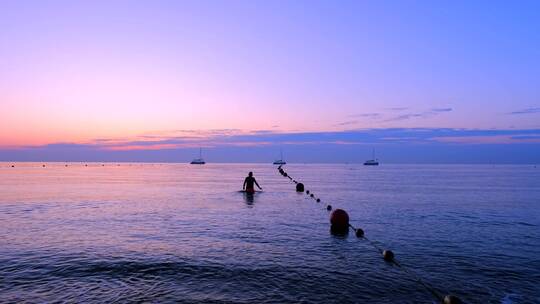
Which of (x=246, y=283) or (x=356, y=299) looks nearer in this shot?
(x=356, y=299)

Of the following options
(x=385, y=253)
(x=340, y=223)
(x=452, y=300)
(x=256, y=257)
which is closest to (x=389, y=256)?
(x=385, y=253)

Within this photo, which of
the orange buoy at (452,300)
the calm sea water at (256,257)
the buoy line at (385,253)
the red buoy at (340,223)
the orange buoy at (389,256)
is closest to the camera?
the orange buoy at (452,300)

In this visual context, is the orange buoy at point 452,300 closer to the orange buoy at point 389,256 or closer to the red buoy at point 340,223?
the orange buoy at point 389,256

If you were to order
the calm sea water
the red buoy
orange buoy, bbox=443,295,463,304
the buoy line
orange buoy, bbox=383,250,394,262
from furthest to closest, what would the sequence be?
1. the red buoy
2. orange buoy, bbox=383,250,394,262
3. the calm sea water
4. the buoy line
5. orange buoy, bbox=443,295,463,304

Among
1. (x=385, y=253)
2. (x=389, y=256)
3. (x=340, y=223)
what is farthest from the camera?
(x=340, y=223)

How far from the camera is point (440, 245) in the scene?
19.6 metres

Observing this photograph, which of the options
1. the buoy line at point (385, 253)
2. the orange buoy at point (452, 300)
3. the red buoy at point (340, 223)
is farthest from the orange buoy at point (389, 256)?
the red buoy at point (340, 223)

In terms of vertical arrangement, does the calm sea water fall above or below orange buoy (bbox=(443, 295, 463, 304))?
below

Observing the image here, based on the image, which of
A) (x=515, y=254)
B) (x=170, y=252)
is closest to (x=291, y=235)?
(x=170, y=252)

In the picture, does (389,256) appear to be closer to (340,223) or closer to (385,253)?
(385,253)

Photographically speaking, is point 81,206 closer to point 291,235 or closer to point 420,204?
point 291,235

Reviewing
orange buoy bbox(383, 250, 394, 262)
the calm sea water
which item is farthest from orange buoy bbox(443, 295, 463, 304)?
orange buoy bbox(383, 250, 394, 262)

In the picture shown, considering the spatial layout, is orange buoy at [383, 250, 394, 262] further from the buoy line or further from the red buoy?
A: the red buoy

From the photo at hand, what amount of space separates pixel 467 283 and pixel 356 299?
4.11 m
